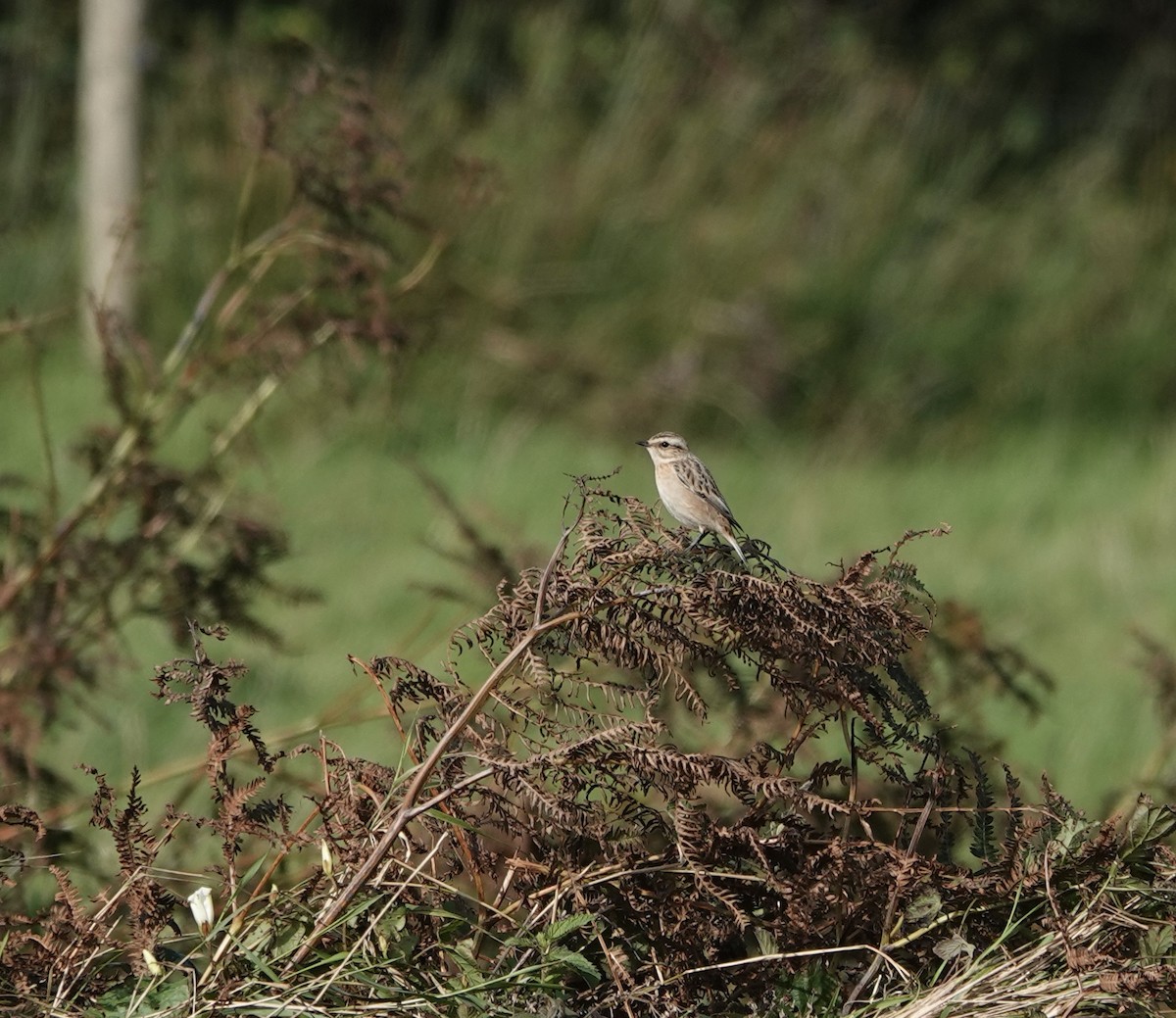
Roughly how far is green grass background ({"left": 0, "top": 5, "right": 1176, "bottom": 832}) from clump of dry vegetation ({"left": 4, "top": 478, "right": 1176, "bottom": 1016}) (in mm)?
4502

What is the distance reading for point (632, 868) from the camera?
8.14ft

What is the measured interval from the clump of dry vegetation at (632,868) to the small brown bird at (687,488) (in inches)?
53.5

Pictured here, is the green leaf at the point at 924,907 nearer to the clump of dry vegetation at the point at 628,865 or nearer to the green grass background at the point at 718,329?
Answer: the clump of dry vegetation at the point at 628,865

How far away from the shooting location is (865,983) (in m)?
2.51

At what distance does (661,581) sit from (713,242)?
842cm

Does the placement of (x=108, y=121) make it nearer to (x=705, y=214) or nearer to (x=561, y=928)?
(x=705, y=214)

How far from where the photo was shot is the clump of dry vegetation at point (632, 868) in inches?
94.8

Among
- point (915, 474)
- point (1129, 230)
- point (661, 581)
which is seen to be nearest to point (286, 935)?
point (661, 581)

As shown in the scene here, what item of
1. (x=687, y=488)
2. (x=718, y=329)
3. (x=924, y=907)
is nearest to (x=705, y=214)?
(x=718, y=329)

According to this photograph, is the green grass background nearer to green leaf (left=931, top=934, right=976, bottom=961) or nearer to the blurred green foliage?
the blurred green foliage

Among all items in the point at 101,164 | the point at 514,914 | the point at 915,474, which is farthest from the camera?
the point at 101,164

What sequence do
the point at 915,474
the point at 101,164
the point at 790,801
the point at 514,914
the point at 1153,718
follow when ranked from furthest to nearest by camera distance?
1. the point at 101,164
2. the point at 915,474
3. the point at 1153,718
4. the point at 514,914
5. the point at 790,801

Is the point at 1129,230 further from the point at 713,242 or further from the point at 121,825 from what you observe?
Result: the point at 121,825

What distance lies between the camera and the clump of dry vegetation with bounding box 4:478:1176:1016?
2408mm
